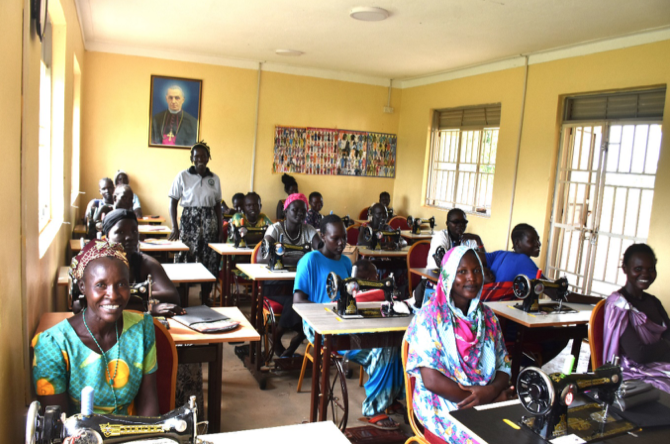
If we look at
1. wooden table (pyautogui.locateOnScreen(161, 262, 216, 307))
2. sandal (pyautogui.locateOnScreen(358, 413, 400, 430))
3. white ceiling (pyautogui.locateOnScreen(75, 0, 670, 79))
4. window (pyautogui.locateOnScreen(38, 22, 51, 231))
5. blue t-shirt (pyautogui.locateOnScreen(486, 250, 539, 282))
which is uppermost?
white ceiling (pyautogui.locateOnScreen(75, 0, 670, 79))

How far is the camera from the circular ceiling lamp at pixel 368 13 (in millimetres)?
4988

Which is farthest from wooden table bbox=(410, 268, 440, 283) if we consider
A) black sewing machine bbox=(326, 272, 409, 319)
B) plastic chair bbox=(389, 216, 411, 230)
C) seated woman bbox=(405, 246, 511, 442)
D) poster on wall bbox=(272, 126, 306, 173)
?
poster on wall bbox=(272, 126, 306, 173)

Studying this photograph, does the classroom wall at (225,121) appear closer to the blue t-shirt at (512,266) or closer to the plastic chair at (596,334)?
the blue t-shirt at (512,266)

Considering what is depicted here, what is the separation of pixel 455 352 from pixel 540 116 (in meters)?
5.07

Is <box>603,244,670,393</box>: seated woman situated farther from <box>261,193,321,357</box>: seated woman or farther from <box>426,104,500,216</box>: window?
<box>426,104,500,216</box>: window

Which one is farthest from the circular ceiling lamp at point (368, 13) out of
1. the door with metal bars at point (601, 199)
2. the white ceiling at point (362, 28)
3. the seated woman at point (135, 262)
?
the seated woman at point (135, 262)

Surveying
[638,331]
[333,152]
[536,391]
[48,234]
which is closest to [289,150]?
[333,152]

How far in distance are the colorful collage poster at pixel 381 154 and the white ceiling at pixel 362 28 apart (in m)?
1.53

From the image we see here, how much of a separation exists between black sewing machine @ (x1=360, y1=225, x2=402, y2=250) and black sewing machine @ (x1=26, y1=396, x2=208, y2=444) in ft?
13.9

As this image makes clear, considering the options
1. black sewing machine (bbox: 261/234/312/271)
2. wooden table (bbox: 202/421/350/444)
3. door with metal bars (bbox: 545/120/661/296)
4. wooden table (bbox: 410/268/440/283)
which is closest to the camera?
wooden table (bbox: 202/421/350/444)

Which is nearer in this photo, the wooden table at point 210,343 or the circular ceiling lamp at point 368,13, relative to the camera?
the wooden table at point 210,343

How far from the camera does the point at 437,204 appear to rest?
8.70 metres

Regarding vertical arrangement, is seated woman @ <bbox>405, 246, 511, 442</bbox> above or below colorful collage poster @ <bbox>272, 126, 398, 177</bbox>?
below

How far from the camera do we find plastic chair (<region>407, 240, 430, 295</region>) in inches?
206
